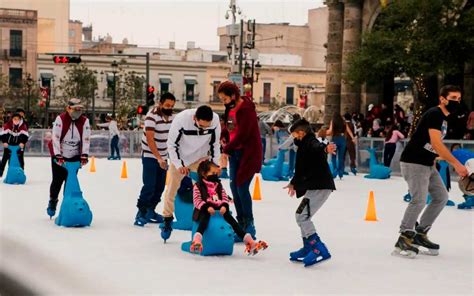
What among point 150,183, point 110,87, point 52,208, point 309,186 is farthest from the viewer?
point 110,87

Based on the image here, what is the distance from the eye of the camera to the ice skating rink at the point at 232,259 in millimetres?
4523

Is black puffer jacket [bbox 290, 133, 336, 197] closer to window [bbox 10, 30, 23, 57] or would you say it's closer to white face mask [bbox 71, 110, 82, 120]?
white face mask [bbox 71, 110, 82, 120]

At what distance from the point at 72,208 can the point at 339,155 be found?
1183 cm

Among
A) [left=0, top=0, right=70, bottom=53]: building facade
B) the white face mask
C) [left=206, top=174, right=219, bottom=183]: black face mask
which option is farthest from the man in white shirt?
[left=0, top=0, right=70, bottom=53]: building facade

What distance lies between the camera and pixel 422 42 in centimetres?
2748

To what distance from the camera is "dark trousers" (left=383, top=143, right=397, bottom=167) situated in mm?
23844

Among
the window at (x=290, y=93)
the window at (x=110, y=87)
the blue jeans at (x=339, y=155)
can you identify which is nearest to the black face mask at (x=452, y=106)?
the blue jeans at (x=339, y=155)

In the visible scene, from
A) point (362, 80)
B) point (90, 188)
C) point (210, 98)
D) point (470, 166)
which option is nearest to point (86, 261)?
point (470, 166)

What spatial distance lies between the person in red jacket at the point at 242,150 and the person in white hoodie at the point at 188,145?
0.19 m

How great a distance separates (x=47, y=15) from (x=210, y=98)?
771 inches

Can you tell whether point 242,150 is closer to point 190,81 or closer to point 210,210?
point 210,210

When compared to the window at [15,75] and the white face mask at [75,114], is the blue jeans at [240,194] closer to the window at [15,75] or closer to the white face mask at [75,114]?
the white face mask at [75,114]

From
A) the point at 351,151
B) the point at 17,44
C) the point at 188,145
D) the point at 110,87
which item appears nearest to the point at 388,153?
the point at 351,151

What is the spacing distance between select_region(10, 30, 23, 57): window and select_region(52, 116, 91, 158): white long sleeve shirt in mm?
68825
